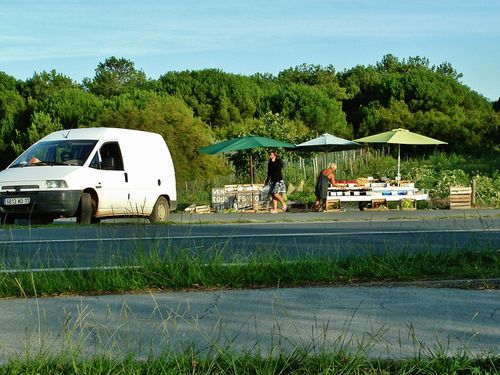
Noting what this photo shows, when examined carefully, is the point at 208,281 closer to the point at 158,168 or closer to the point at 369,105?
the point at 158,168

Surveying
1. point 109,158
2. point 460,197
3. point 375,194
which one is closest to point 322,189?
point 375,194

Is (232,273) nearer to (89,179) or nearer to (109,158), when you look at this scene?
(89,179)

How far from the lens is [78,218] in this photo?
702 inches

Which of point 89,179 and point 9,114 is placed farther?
point 9,114

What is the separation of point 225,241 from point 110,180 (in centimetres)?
670

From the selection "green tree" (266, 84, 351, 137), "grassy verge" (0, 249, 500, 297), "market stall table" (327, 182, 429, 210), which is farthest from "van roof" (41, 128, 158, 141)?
"green tree" (266, 84, 351, 137)

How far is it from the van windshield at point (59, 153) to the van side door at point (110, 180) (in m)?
0.26

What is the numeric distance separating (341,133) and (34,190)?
51.3m

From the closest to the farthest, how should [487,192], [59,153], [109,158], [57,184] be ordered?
[57,184], [59,153], [109,158], [487,192]

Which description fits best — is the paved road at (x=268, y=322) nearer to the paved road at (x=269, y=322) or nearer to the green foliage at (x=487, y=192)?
the paved road at (x=269, y=322)

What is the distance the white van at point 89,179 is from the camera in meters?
17.3

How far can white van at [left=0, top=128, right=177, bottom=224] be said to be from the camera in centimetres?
1733

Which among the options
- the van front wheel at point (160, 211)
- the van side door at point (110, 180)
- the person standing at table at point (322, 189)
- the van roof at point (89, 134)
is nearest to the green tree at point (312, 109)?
the person standing at table at point (322, 189)

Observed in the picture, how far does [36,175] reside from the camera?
17484 millimetres
